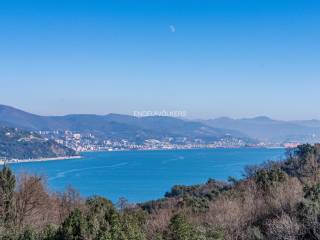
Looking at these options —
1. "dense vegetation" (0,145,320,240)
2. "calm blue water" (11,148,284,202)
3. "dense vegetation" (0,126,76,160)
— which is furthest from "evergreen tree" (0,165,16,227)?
"dense vegetation" (0,126,76,160)

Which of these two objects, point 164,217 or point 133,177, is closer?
point 164,217

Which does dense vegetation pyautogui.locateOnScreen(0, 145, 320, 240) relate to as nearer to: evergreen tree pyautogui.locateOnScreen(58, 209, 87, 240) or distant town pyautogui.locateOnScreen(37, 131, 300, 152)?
evergreen tree pyautogui.locateOnScreen(58, 209, 87, 240)

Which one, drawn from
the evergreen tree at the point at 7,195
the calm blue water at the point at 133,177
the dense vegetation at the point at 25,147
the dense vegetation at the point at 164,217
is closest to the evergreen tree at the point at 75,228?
the dense vegetation at the point at 164,217

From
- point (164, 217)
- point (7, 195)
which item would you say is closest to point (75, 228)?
point (164, 217)

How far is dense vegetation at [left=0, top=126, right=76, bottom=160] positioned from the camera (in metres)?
116

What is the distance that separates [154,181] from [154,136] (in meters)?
116

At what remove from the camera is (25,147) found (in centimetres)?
12238

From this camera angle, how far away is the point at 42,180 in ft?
73.6

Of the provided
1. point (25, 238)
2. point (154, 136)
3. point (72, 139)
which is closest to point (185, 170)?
point (25, 238)

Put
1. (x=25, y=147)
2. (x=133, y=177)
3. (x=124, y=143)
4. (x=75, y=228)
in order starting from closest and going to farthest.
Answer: (x=75, y=228)
(x=133, y=177)
(x=25, y=147)
(x=124, y=143)

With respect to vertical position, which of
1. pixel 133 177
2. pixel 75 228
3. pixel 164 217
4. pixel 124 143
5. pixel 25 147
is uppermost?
pixel 124 143

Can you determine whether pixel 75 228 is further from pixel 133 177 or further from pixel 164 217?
pixel 133 177

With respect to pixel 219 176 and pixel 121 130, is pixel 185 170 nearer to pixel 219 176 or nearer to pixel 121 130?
pixel 219 176

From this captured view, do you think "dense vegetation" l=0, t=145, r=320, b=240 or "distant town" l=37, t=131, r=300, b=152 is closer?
"dense vegetation" l=0, t=145, r=320, b=240
